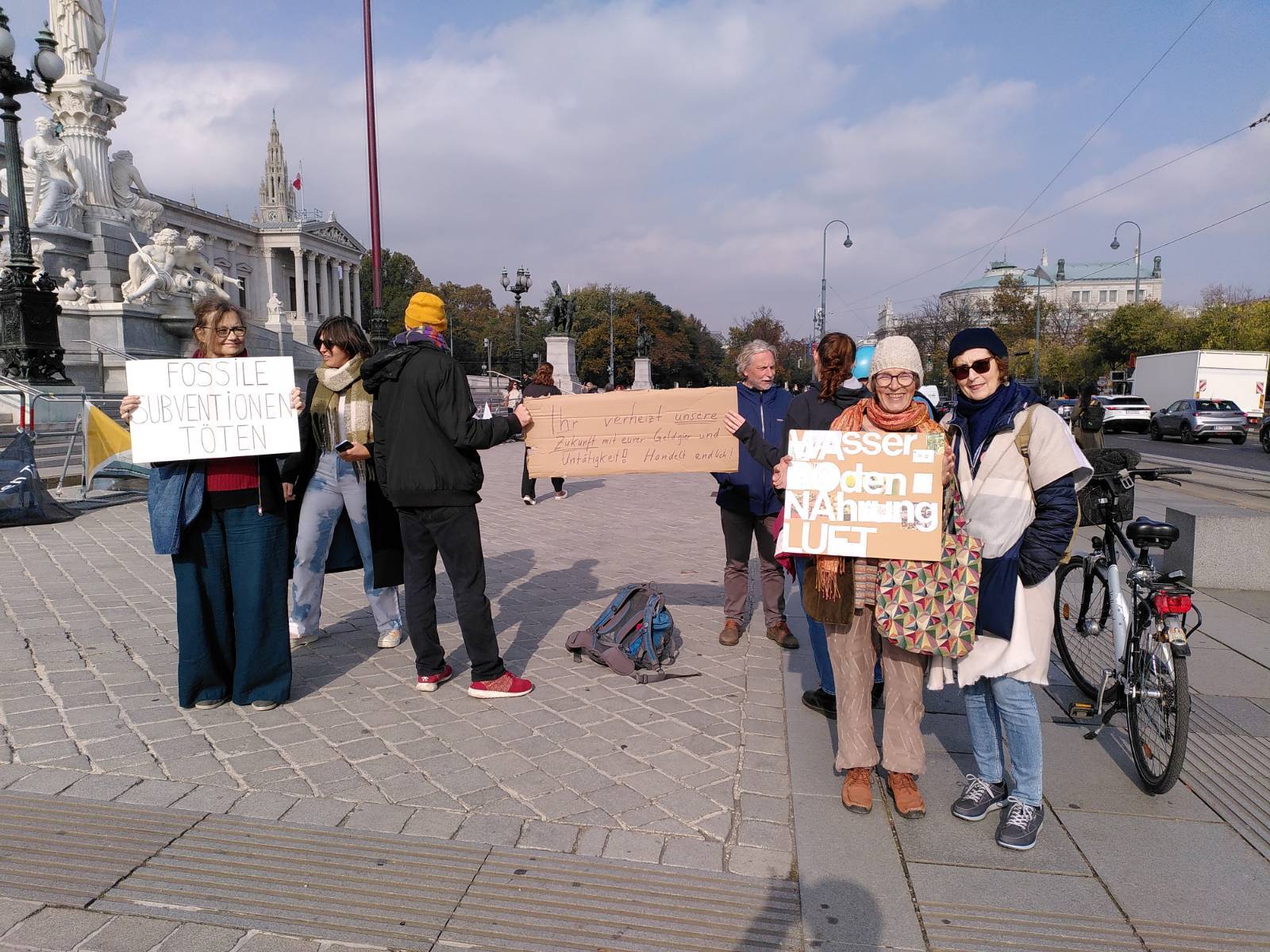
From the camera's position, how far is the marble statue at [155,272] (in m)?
25.4

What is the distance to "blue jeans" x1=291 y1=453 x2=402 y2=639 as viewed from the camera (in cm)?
531

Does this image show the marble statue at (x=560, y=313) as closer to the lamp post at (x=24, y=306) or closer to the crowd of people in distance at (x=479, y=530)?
the lamp post at (x=24, y=306)

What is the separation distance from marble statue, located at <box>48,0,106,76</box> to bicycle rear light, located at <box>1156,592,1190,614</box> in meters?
32.1

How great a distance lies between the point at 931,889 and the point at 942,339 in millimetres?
65463

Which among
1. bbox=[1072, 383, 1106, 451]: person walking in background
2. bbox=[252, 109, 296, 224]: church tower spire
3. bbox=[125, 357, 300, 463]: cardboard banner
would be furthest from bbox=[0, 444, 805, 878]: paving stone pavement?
bbox=[252, 109, 296, 224]: church tower spire

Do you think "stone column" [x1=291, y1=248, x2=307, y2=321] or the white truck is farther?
"stone column" [x1=291, y1=248, x2=307, y2=321]

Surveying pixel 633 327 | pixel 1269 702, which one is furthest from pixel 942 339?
pixel 1269 702

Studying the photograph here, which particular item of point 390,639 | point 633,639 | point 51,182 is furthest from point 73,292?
point 633,639

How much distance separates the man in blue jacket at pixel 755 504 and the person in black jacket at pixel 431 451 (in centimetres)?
148

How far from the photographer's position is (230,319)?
4617 millimetres

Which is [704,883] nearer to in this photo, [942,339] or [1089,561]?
[1089,561]

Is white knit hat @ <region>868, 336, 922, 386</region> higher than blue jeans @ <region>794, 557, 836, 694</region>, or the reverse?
white knit hat @ <region>868, 336, 922, 386</region>

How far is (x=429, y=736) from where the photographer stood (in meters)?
4.25

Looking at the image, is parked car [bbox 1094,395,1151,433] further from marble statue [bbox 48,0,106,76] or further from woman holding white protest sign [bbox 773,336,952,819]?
marble statue [bbox 48,0,106,76]
